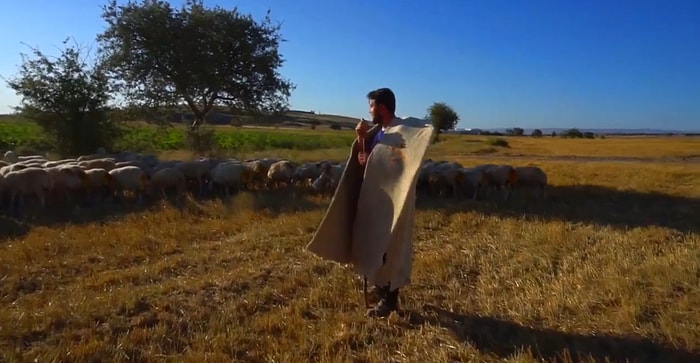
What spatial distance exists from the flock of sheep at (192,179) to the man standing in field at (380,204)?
29.6ft

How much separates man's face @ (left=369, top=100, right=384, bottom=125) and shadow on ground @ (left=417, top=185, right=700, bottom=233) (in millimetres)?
6445

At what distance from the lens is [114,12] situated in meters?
24.4

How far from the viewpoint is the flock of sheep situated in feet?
42.3

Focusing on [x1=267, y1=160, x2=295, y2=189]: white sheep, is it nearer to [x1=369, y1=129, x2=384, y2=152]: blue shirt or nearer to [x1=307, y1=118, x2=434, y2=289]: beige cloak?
[x1=307, y1=118, x2=434, y2=289]: beige cloak

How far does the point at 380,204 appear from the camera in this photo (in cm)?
565

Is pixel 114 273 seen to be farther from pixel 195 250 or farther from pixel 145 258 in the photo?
pixel 195 250

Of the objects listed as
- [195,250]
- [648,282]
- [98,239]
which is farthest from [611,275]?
[98,239]

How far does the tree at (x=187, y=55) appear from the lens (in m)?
24.0

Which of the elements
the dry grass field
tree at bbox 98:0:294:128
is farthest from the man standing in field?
→ tree at bbox 98:0:294:128

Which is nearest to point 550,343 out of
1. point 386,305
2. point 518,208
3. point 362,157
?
point 386,305

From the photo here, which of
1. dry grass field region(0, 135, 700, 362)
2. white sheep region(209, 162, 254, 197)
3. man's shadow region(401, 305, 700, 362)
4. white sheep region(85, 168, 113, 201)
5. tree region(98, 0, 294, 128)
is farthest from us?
tree region(98, 0, 294, 128)

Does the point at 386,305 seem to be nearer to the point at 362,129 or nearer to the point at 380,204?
the point at 380,204

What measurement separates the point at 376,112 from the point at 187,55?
19.8 meters

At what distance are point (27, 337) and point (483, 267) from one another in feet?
17.0
